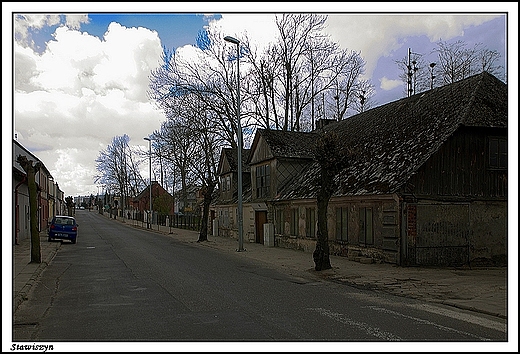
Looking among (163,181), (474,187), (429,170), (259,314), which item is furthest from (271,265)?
(163,181)

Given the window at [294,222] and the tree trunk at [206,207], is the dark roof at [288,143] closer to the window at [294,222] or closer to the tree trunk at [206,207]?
the window at [294,222]

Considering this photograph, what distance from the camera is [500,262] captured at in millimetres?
18594

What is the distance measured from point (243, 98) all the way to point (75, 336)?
33.2 m

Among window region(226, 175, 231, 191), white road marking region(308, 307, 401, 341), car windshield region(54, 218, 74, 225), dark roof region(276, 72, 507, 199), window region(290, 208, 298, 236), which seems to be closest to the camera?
white road marking region(308, 307, 401, 341)

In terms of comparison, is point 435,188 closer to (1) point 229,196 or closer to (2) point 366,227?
(2) point 366,227

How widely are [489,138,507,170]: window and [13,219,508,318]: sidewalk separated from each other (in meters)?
3.96

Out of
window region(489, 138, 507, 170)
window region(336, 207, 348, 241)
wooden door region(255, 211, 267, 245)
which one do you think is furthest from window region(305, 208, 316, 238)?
window region(489, 138, 507, 170)

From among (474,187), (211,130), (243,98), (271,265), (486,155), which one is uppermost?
(243,98)

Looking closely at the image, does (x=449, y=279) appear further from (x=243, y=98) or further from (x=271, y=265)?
(x=243, y=98)

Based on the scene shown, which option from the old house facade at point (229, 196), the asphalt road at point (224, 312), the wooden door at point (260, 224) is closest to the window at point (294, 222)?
the wooden door at point (260, 224)

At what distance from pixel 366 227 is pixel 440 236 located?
2.83 metres

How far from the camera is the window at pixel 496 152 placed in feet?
61.7

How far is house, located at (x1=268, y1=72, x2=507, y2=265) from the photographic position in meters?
17.9

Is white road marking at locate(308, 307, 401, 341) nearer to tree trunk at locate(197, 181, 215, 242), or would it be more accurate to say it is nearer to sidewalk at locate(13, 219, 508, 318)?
sidewalk at locate(13, 219, 508, 318)
